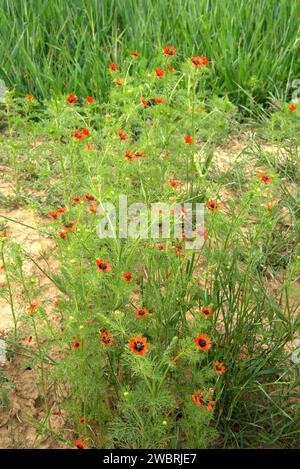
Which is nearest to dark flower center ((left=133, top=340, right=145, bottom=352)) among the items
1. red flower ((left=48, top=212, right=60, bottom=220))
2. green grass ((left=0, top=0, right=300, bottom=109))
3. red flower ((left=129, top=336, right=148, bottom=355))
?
red flower ((left=129, top=336, right=148, bottom=355))

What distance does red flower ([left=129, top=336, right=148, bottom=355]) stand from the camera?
1.67 m

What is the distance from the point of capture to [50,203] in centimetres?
301

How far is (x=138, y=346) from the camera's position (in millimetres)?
1693

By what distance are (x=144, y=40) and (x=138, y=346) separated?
251cm

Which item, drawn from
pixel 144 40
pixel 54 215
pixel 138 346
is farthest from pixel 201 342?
pixel 144 40

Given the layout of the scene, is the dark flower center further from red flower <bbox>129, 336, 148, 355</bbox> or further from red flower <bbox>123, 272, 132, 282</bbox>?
red flower <bbox>123, 272, 132, 282</bbox>

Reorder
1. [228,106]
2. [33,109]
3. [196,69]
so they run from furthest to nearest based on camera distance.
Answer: [33,109] < [228,106] < [196,69]

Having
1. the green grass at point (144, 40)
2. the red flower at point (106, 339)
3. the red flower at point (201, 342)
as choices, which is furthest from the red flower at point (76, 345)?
the green grass at point (144, 40)

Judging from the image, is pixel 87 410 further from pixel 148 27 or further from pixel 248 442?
pixel 148 27

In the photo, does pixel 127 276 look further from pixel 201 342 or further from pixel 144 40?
pixel 144 40

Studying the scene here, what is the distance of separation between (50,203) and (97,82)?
0.89m

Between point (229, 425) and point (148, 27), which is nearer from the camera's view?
point (229, 425)
